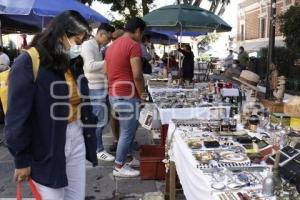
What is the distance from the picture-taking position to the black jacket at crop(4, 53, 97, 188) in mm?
2025

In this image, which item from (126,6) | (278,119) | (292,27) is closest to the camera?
(278,119)

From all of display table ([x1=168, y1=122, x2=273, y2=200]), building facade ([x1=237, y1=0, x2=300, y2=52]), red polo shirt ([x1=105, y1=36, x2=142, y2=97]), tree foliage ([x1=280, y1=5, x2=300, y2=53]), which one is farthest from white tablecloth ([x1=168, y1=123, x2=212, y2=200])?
building facade ([x1=237, y1=0, x2=300, y2=52])

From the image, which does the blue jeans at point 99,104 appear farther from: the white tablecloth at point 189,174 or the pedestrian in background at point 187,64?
the pedestrian in background at point 187,64

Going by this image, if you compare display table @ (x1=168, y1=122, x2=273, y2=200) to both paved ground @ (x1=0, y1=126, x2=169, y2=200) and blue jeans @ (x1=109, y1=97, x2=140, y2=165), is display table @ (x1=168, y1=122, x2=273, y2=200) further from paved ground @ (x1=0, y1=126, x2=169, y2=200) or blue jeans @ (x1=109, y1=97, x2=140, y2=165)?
blue jeans @ (x1=109, y1=97, x2=140, y2=165)

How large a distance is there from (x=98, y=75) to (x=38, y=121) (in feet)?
9.43

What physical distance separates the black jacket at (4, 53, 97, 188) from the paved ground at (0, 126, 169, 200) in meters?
1.81

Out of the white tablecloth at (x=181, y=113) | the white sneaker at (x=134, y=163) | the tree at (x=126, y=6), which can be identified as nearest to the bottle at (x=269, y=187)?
the white tablecloth at (x=181, y=113)

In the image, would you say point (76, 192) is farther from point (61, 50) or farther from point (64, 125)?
point (61, 50)

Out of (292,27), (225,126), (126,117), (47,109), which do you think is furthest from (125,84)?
(292,27)

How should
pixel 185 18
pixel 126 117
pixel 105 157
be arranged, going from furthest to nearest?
1. pixel 185 18
2. pixel 105 157
3. pixel 126 117

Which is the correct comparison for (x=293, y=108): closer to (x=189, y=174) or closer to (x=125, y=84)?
(x=189, y=174)

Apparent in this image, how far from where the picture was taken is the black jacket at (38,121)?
2.03 meters

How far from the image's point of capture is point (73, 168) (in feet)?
7.84

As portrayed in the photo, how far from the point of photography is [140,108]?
4555 millimetres
